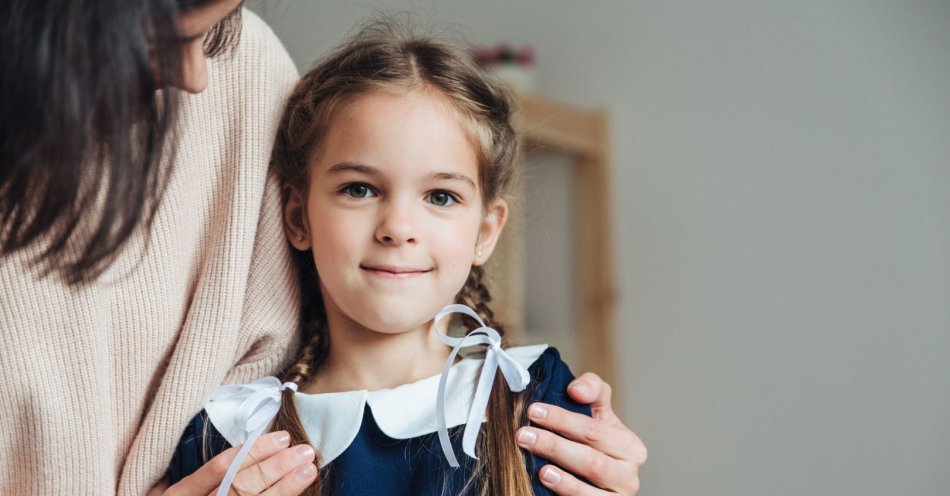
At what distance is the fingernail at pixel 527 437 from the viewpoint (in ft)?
2.93

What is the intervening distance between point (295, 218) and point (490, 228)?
228 mm

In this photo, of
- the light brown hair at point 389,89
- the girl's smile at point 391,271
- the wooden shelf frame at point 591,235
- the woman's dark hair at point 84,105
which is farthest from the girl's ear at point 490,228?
the wooden shelf frame at point 591,235

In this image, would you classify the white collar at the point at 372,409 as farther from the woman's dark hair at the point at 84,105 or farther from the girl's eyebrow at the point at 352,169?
the woman's dark hair at the point at 84,105

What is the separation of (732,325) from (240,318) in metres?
1.52

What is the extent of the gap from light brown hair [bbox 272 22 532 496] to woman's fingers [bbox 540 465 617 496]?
0.03 m

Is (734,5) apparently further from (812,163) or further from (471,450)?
(471,450)

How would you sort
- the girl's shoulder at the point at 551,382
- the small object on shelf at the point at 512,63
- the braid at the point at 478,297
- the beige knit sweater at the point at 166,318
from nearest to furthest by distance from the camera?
1. the beige knit sweater at the point at 166,318
2. the girl's shoulder at the point at 551,382
3. the braid at the point at 478,297
4. the small object on shelf at the point at 512,63

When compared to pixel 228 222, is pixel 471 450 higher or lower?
lower

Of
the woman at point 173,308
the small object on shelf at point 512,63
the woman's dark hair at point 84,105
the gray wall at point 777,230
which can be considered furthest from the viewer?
the small object on shelf at point 512,63

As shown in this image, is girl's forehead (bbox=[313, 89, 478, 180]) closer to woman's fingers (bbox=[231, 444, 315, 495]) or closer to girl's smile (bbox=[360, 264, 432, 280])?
girl's smile (bbox=[360, 264, 432, 280])

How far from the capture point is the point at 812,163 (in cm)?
201

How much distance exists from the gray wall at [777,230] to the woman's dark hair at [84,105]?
101cm

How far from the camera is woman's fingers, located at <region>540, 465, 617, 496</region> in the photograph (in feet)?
2.92

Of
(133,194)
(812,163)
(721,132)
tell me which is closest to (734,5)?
(721,132)
